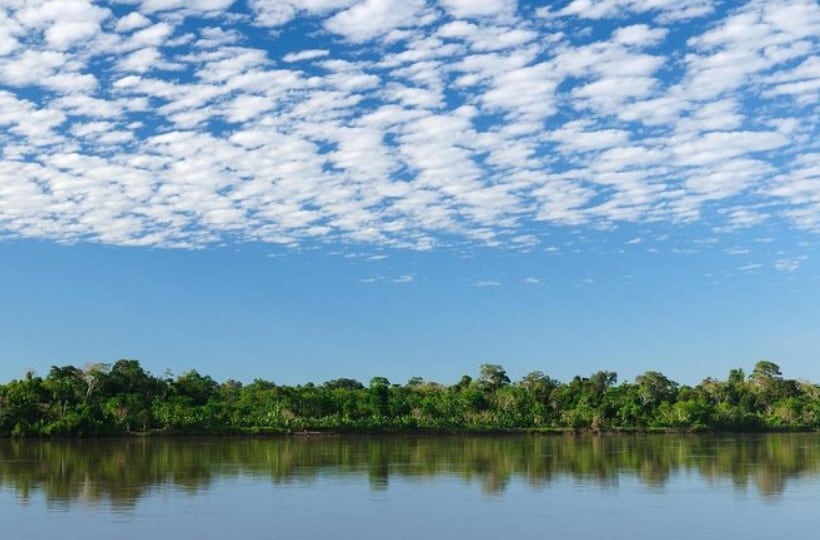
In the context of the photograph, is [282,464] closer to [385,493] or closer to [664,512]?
[385,493]

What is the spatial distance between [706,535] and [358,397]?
62.8 meters

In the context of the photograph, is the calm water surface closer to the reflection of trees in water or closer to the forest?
the reflection of trees in water

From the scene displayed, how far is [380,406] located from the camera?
78438 millimetres

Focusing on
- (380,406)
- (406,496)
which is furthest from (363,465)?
(380,406)

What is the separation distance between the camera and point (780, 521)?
2078 cm

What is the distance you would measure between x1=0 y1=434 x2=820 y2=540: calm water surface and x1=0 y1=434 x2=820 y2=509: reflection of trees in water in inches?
3.7

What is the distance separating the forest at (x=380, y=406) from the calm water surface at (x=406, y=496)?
21.1 metres

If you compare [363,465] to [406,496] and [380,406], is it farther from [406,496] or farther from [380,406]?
[380,406]

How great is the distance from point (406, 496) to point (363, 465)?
12359 millimetres

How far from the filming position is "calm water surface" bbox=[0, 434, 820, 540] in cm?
1956

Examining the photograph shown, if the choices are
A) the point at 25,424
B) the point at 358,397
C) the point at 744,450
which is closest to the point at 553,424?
the point at 358,397

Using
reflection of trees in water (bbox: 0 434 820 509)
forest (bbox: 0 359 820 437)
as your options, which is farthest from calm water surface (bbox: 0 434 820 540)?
forest (bbox: 0 359 820 437)

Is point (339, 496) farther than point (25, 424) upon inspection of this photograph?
No

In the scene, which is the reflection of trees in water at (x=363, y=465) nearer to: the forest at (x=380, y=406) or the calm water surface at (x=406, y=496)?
the calm water surface at (x=406, y=496)
